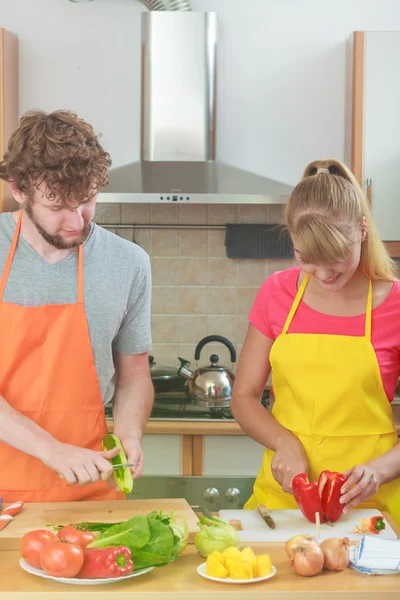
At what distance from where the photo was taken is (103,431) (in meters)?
1.98

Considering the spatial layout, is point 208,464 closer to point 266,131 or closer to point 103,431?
point 103,431

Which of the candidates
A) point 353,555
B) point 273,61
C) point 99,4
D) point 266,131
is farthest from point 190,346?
point 353,555

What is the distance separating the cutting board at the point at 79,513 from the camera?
167 cm

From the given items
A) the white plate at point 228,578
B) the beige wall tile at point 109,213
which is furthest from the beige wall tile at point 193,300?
the white plate at point 228,578

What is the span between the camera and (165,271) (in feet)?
12.3

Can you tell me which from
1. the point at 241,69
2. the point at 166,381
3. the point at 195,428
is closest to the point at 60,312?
the point at 195,428

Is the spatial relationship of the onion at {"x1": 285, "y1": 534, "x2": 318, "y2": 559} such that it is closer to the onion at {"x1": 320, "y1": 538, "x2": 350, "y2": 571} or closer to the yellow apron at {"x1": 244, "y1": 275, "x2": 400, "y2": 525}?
the onion at {"x1": 320, "y1": 538, "x2": 350, "y2": 571}

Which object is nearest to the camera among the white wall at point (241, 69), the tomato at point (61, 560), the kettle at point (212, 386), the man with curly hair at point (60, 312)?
the tomato at point (61, 560)

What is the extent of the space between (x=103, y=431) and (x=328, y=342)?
1.86 feet

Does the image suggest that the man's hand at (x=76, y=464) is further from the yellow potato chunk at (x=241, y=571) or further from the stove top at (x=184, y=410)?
the stove top at (x=184, y=410)

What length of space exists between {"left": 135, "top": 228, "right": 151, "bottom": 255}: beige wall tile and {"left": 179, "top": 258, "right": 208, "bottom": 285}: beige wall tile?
0.53ft

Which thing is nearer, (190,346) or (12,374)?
(12,374)

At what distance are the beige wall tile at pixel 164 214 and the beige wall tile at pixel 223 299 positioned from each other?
1.12 feet

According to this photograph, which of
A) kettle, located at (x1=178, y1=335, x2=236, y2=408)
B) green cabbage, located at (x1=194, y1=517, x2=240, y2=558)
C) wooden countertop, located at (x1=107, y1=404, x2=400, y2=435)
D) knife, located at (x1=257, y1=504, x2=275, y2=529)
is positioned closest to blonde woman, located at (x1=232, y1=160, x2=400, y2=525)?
knife, located at (x1=257, y1=504, x2=275, y2=529)
